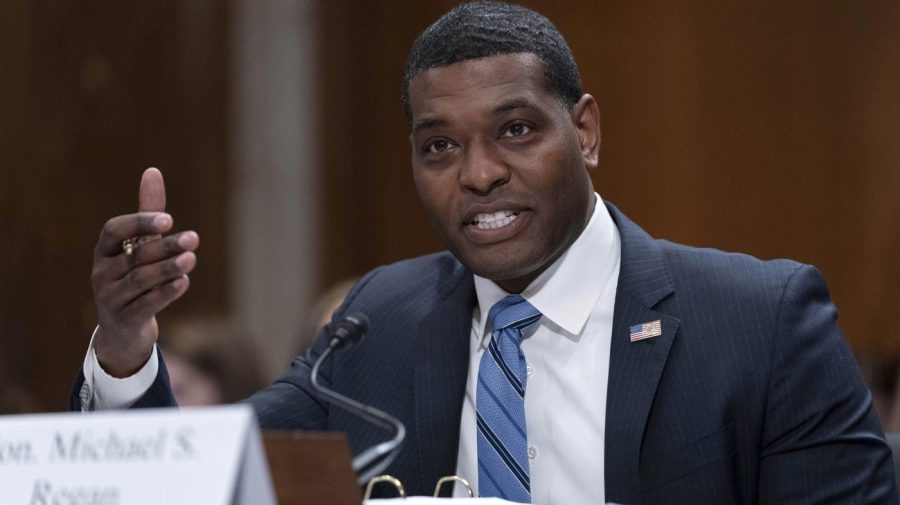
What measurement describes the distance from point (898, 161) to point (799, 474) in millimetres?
2442

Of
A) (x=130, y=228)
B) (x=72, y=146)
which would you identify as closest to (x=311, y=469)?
(x=130, y=228)

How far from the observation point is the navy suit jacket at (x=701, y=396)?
1.75 metres

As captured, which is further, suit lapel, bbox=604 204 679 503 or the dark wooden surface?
suit lapel, bbox=604 204 679 503

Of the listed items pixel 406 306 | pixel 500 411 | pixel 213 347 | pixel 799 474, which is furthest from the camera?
pixel 213 347

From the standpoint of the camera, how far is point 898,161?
387 centimetres

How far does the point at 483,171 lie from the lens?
1878 millimetres

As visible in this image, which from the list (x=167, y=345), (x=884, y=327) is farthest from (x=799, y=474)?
(x=167, y=345)

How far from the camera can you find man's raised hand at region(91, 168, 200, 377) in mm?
1530

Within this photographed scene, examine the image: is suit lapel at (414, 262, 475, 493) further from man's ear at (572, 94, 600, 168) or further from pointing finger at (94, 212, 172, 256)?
pointing finger at (94, 212, 172, 256)

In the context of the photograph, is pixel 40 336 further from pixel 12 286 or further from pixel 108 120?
pixel 108 120

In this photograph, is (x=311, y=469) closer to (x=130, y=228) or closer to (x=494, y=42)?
(x=130, y=228)

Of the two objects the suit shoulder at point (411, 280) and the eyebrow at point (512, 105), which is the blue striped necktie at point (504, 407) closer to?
the suit shoulder at point (411, 280)

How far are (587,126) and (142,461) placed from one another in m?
1.22

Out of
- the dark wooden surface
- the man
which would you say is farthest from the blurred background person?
the dark wooden surface
